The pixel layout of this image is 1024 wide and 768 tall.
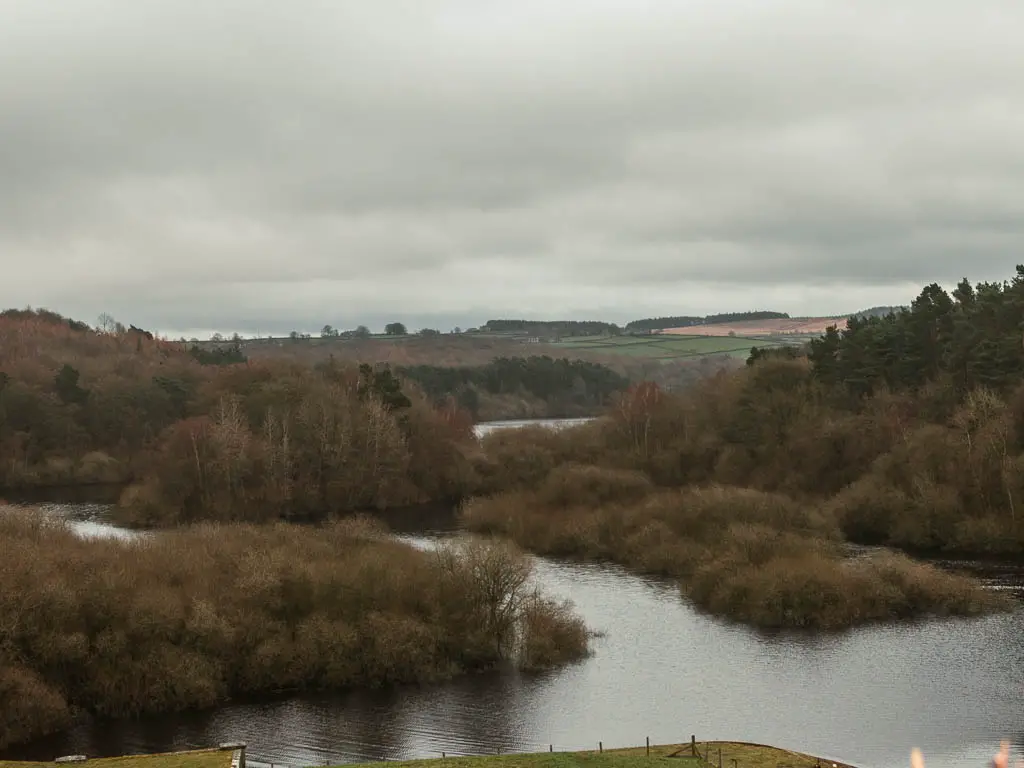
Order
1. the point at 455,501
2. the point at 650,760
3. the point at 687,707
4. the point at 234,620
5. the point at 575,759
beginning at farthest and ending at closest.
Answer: the point at 455,501 < the point at 234,620 < the point at 687,707 < the point at 650,760 < the point at 575,759

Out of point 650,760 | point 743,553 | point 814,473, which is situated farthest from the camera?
point 814,473

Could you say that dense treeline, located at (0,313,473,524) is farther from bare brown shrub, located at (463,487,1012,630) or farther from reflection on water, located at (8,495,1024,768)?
reflection on water, located at (8,495,1024,768)

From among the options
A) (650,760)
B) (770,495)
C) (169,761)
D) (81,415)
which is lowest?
(650,760)

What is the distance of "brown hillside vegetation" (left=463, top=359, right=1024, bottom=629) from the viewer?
194 ft

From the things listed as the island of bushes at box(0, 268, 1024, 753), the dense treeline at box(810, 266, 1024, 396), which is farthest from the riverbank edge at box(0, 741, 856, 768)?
the dense treeline at box(810, 266, 1024, 396)

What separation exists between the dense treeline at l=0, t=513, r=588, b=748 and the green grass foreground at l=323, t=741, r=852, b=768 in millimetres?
13331

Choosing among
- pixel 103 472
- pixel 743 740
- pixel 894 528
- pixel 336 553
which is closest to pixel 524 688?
pixel 743 740

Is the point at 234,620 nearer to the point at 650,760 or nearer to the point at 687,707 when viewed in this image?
the point at 687,707

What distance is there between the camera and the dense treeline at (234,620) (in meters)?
42.0

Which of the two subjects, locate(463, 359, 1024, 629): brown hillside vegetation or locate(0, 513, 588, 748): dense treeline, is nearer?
locate(0, 513, 588, 748): dense treeline

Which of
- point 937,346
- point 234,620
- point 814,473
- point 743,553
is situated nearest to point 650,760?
point 234,620

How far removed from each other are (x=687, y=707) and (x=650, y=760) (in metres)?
10.6

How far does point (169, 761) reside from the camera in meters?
33.9

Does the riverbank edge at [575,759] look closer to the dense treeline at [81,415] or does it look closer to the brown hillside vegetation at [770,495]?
the brown hillside vegetation at [770,495]
